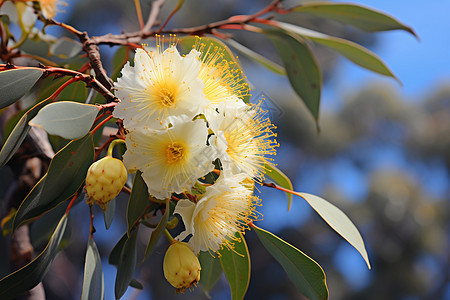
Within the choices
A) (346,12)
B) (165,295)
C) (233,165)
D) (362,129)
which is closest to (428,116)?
(362,129)

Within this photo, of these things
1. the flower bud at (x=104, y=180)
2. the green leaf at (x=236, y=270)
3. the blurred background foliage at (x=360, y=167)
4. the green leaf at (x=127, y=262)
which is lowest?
the blurred background foliage at (x=360, y=167)

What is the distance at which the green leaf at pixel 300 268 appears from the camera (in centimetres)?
58

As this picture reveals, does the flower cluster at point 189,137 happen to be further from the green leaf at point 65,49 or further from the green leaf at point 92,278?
the green leaf at point 65,49

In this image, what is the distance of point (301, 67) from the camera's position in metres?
0.90

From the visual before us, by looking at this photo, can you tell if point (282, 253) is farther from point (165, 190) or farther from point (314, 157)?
point (314, 157)

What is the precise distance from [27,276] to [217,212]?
0.77 feet

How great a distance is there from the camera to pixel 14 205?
810 millimetres

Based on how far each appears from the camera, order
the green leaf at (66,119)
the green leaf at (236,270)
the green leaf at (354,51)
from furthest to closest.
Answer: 1. the green leaf at (354,51)
2. the green leaf at (236,270)
3. the green leaf at (66,119)

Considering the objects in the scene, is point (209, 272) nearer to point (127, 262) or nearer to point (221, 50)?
point (127, 262)

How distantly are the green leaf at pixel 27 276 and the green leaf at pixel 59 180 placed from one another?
6cm

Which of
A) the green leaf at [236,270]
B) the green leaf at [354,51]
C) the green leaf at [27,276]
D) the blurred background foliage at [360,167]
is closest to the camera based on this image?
the green leaf at [27,276]

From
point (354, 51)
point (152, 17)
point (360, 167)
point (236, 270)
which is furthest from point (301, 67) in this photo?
point (360, 167)

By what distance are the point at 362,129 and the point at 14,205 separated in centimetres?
669

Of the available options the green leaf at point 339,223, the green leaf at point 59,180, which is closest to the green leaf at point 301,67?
the green leaf at point 339,223
